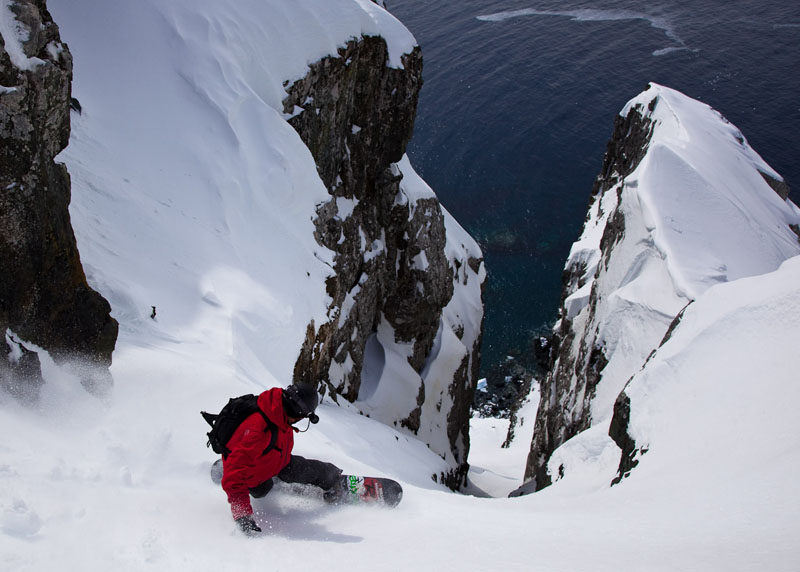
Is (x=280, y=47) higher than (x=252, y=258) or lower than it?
higher

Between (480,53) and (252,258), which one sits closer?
(252,258)

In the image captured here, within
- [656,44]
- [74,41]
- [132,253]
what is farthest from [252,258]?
Result: [656,44]

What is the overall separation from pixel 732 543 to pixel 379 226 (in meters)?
23.2

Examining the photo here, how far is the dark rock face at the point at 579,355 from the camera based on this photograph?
70.9 ft

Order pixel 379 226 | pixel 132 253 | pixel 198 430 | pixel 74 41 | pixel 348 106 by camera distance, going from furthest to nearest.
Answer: pixel 379 226 → pixel 348 106 → pixel 74 41 → pixel 132 253 → pixel 198 430

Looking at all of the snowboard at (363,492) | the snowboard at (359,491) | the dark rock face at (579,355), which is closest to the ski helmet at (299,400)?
the snowboard at (359,491)

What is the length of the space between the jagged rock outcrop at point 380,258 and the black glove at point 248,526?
833 centimetres

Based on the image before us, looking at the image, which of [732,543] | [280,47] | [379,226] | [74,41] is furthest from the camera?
[379,226]

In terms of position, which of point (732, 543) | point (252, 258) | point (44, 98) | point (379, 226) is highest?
point (44, 98)

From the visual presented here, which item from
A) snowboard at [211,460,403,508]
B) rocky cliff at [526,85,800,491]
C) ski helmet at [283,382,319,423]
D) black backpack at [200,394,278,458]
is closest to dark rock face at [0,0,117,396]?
black backpack at [200,394,278,458]

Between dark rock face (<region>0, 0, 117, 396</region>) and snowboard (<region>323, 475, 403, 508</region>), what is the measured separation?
12.4 ft

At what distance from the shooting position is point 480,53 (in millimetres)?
70312

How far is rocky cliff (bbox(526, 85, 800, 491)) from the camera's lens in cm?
1965

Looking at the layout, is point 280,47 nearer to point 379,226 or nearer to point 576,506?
point 379,226
